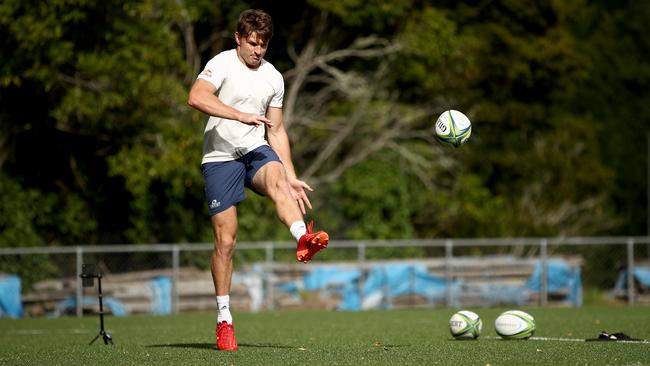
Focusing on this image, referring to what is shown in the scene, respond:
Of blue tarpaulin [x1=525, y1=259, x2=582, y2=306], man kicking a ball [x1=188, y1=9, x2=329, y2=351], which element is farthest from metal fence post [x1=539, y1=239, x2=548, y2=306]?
man kicking a ball [x1=188, y1=9, x2=329, y2=351]

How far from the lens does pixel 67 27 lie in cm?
1866

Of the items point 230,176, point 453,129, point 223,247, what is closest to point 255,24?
point 230,176

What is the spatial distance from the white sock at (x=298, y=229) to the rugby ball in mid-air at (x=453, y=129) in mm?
1782

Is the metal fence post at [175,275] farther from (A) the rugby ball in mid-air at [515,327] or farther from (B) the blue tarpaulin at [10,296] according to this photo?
(A) the rugby ball in mid-air at [515,327]

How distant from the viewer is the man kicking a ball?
26.9 ft

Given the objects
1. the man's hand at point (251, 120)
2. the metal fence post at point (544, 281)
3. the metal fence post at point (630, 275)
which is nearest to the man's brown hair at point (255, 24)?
the man's hand at point (251, 120)

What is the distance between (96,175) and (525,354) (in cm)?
1707

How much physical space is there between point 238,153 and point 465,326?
8.30 feet

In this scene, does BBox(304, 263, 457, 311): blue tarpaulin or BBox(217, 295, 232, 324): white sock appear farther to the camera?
BBox(304, 263, 457, 311): blue tarpaulin

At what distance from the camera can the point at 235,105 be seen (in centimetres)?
839

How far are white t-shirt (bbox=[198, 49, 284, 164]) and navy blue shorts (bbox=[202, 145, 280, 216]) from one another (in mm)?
50

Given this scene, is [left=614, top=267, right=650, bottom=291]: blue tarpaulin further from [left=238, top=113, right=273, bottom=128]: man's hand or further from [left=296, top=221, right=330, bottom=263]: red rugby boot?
[left=238, top=113, right=273, bottom=128]: man's hand

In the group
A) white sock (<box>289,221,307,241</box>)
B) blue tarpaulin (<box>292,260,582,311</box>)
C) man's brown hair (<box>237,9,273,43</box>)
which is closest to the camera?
white sock (<box>289,221,307,241</box>)

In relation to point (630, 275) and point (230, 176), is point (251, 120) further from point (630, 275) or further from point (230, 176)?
point (630, 275)
